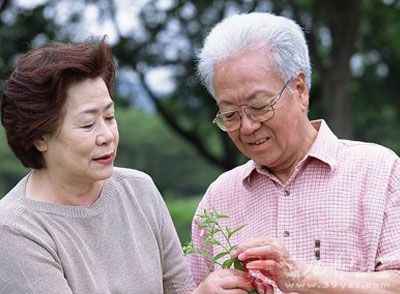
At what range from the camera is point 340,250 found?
3006 millimetres

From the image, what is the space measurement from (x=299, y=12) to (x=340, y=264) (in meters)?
9.62

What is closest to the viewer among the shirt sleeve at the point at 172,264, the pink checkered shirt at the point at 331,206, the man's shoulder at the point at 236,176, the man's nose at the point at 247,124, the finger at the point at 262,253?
the finger at the point at 262,253

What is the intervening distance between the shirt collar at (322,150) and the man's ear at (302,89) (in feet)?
0.37

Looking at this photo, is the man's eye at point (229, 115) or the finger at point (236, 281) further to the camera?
the man's eye at point (229, 115)

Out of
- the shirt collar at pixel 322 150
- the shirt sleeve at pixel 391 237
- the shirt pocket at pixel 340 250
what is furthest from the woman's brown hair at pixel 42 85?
the shirt sleeve at pixel 391 237

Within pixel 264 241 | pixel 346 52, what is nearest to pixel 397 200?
pixel 264 241

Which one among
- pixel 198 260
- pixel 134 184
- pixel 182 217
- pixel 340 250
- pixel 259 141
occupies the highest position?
pixel 259 141

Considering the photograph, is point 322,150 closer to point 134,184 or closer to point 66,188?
point 134,184

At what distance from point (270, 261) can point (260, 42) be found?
795mm

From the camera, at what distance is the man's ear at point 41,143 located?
2967mm

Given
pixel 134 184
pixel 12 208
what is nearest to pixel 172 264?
pixel 134 184

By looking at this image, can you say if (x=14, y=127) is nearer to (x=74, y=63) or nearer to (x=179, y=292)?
(x=74, y=63)

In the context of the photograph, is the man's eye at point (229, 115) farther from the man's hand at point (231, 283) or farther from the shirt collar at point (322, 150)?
the man's hand at point (231, 283)

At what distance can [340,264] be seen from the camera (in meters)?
2.99
